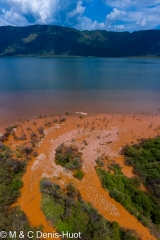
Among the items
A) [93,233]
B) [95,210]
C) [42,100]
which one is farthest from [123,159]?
[42,100]

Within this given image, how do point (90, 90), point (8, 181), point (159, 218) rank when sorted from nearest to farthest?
1. point (159, 218)
2. point (8, 181)
3. point (90, 90)

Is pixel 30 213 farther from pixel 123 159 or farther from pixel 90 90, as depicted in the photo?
pixel 90 90

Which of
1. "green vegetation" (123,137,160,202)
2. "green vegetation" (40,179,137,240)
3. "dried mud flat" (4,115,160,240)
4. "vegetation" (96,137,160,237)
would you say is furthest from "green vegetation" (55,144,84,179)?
"green vegetation" (123,137,160,202)

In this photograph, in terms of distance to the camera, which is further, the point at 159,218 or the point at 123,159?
the point at 123,159

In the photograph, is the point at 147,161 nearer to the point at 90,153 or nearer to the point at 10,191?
the point at 90,153

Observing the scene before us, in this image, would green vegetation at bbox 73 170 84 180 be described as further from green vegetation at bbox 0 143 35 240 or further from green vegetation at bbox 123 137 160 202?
green vegetation at bbox 123 137 160 202

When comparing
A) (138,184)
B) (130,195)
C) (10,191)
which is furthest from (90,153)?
(10,191)
